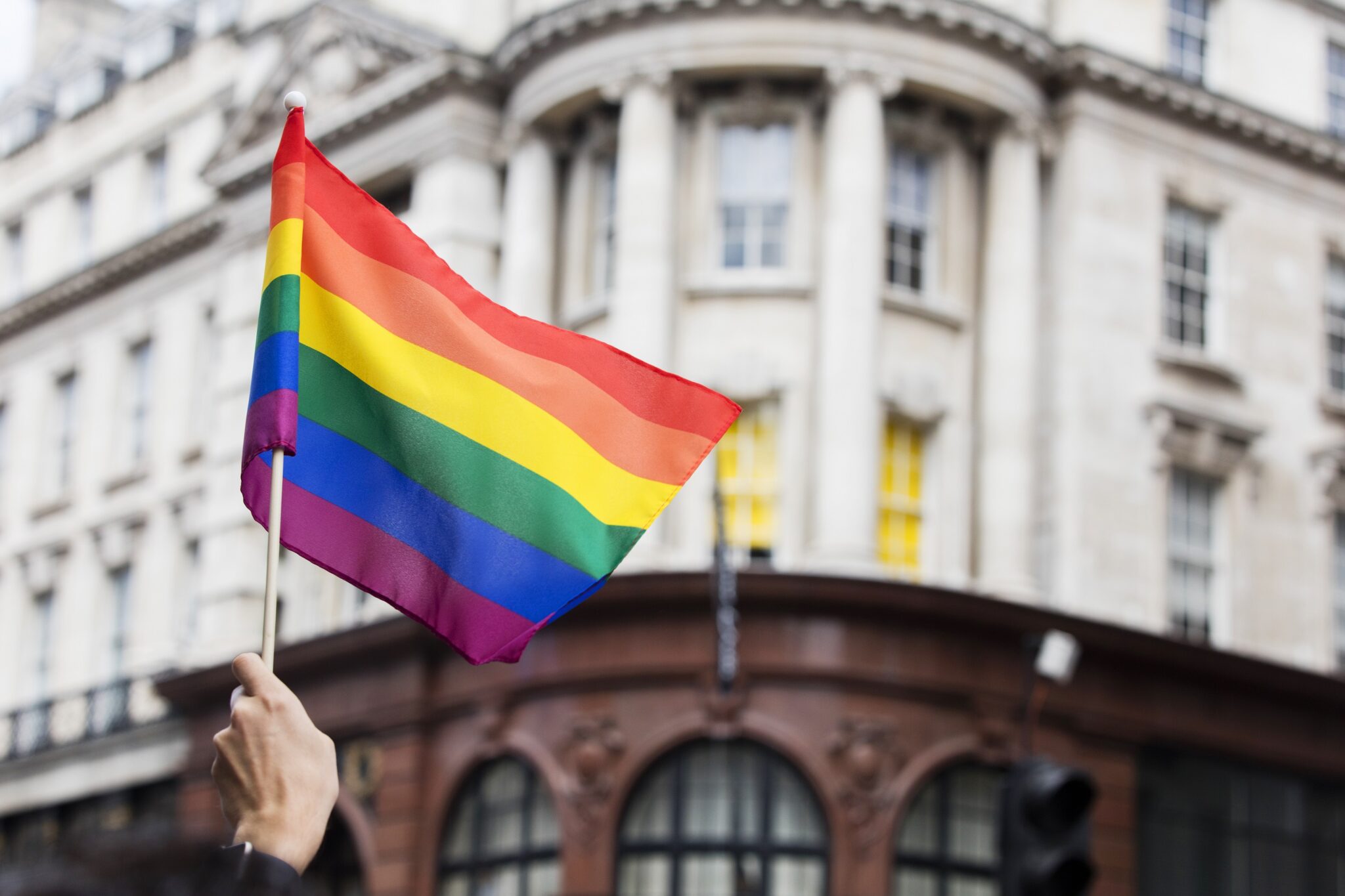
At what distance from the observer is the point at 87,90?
4350 centimetres

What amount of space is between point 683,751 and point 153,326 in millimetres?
16336

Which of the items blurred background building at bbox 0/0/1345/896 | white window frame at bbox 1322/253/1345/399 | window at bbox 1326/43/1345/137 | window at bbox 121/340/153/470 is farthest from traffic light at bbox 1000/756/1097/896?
window at bbox 121/340/153/470

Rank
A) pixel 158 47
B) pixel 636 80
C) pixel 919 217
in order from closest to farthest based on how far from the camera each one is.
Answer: pixel 636 80
pixel 919 217
pixel 158 47

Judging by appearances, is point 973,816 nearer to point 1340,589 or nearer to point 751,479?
point 751,479

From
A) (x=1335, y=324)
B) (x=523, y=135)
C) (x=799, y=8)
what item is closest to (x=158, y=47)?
(x=523, y=135)

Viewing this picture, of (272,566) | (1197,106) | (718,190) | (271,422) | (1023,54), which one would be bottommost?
(272,566)

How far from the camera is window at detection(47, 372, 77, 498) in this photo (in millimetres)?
41062

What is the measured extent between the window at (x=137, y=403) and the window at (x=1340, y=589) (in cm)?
1942

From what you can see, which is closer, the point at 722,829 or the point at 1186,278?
the point at 722,829

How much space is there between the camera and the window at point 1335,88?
3450cm

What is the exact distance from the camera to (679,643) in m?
26.9

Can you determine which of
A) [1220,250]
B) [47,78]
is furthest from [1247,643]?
[47,78]

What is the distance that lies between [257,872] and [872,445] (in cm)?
2437

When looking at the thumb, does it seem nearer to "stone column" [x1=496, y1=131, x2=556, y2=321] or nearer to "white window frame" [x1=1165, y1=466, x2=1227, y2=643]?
"stone column" [x1=496, y1=131, x2=556, y2=321]
